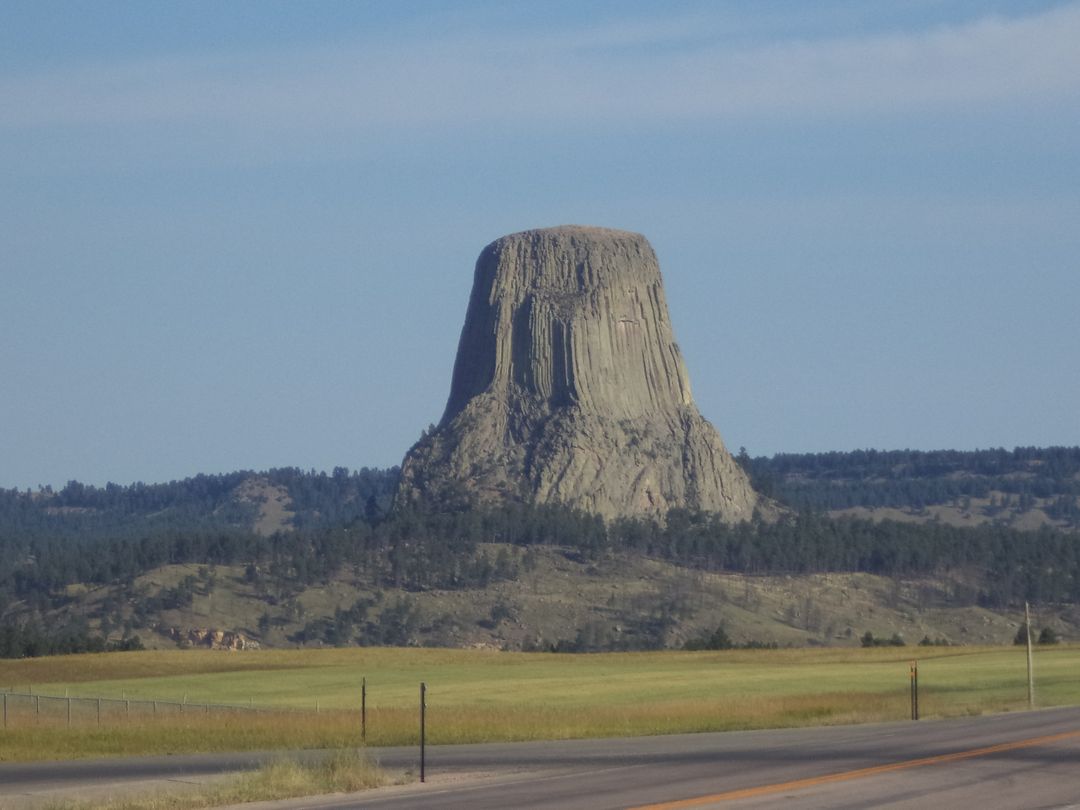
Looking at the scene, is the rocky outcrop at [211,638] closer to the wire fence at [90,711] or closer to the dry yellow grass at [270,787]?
the wire fence at [90,711]

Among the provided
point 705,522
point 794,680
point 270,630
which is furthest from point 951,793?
point 705,522

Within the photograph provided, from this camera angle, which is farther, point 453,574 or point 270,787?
point 453,574

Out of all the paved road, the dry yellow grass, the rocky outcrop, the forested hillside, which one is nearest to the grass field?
the paved road

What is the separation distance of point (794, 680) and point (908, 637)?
3584 inches

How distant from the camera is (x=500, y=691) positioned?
69.4 metres

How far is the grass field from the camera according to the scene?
46.3 metres

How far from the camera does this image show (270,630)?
152 m

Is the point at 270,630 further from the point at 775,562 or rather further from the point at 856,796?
the point at 856,796

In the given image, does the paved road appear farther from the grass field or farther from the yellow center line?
the grass field

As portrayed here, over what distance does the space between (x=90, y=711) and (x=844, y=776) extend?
3237 cm

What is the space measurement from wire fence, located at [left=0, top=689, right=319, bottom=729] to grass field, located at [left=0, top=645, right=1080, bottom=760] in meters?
0.50

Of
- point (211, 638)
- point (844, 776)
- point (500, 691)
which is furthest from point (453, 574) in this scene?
point (844, 776)

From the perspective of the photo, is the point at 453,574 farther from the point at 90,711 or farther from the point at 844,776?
the point at 844,776

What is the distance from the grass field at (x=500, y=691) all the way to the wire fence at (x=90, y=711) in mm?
504
